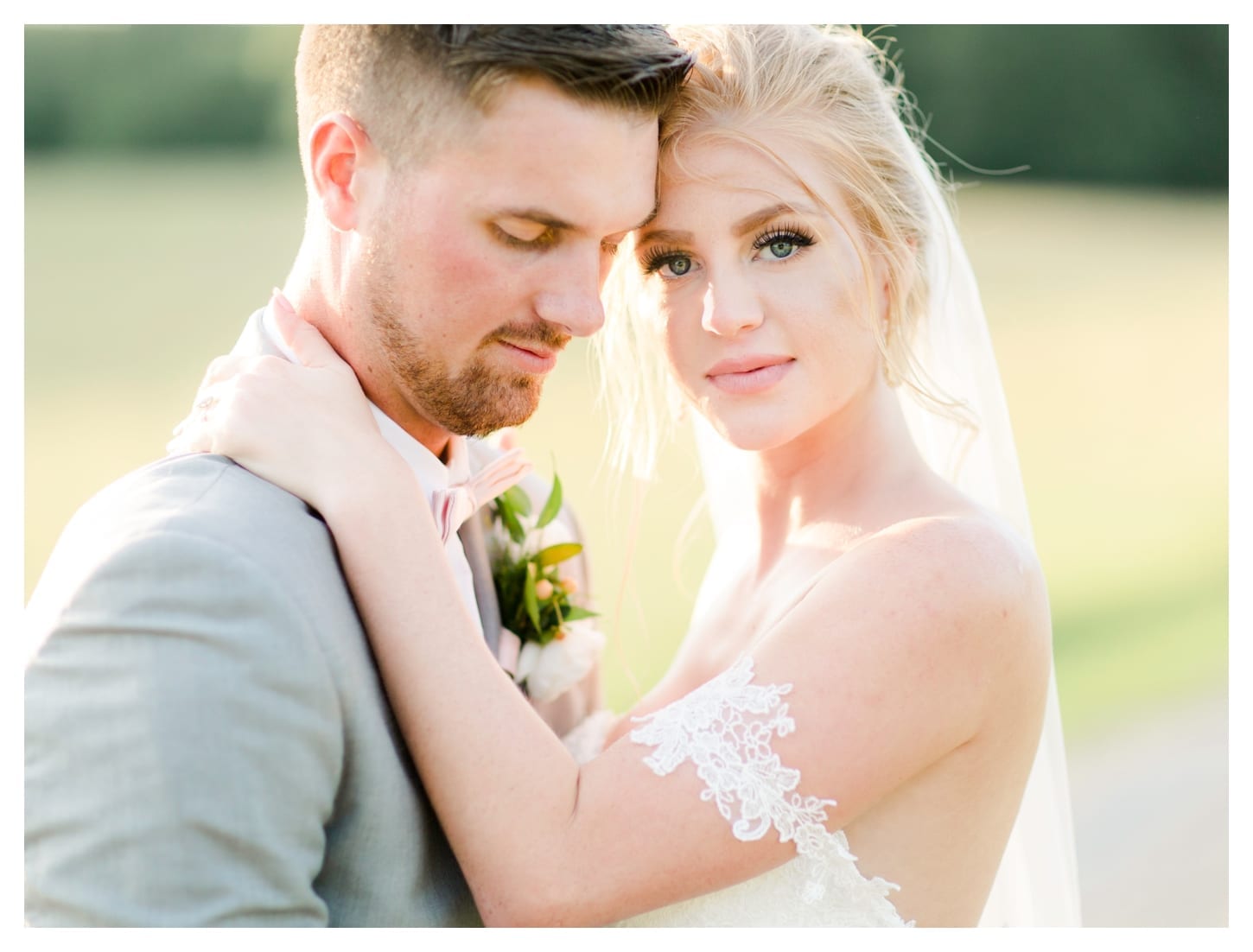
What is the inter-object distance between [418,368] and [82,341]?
17615 millimetres

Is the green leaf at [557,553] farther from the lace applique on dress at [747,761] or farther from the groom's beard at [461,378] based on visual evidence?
the lace applique on dress at [747,761]

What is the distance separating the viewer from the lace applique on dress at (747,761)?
2.12m

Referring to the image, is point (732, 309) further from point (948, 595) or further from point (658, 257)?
point (948, 595)

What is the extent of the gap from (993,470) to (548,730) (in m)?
1.46

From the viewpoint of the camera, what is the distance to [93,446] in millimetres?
13086

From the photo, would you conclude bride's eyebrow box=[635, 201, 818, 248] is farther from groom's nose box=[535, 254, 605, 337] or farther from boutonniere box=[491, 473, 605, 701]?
boutonniere box=[491, 473, 605, 701]

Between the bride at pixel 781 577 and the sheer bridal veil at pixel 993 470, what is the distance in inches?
0.5

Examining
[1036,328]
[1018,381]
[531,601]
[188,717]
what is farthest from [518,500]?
[1036,328]

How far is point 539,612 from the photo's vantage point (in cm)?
272

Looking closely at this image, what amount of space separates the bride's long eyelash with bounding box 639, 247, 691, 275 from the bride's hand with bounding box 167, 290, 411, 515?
700mm

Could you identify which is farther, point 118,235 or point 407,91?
point 118,235
